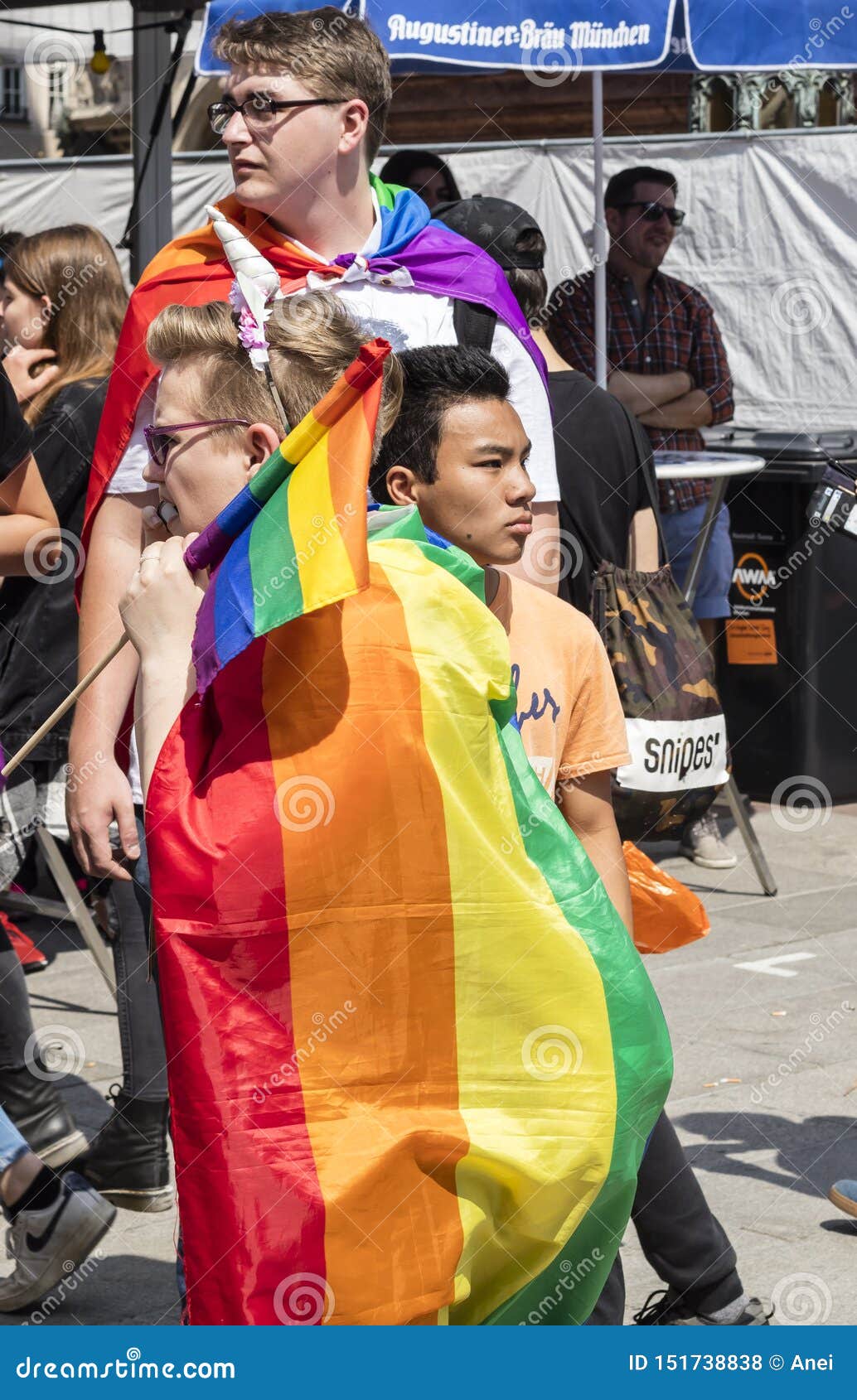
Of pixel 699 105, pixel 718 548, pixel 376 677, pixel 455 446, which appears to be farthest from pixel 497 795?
pixel 699 105

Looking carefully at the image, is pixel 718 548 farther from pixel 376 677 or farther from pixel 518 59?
pixel 376 677

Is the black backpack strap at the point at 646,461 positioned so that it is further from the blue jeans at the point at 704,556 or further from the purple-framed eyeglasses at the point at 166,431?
the blue jeans at the point at 704,556

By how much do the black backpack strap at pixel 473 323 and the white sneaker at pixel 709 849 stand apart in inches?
158

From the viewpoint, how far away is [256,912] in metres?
2.01

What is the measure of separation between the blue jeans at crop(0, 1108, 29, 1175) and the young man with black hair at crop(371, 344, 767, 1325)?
1.10 metres

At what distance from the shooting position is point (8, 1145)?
3.27 meters

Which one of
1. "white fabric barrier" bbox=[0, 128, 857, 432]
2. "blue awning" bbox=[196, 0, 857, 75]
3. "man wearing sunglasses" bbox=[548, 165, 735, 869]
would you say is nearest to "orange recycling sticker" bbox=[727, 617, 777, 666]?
"man wearing sunglasses" bbox=[548, 165, 735, 869]

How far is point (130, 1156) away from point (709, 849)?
3.56m

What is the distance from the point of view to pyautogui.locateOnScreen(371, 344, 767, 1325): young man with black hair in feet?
8.96

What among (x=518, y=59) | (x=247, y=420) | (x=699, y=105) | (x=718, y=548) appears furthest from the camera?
(x=699, y=105)

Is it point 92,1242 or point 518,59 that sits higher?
point 518,59

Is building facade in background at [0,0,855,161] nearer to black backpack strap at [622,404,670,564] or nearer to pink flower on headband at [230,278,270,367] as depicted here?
black backpack strap at [622,404,670,564]

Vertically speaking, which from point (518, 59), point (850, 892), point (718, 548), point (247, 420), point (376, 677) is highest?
point (518, 59)
